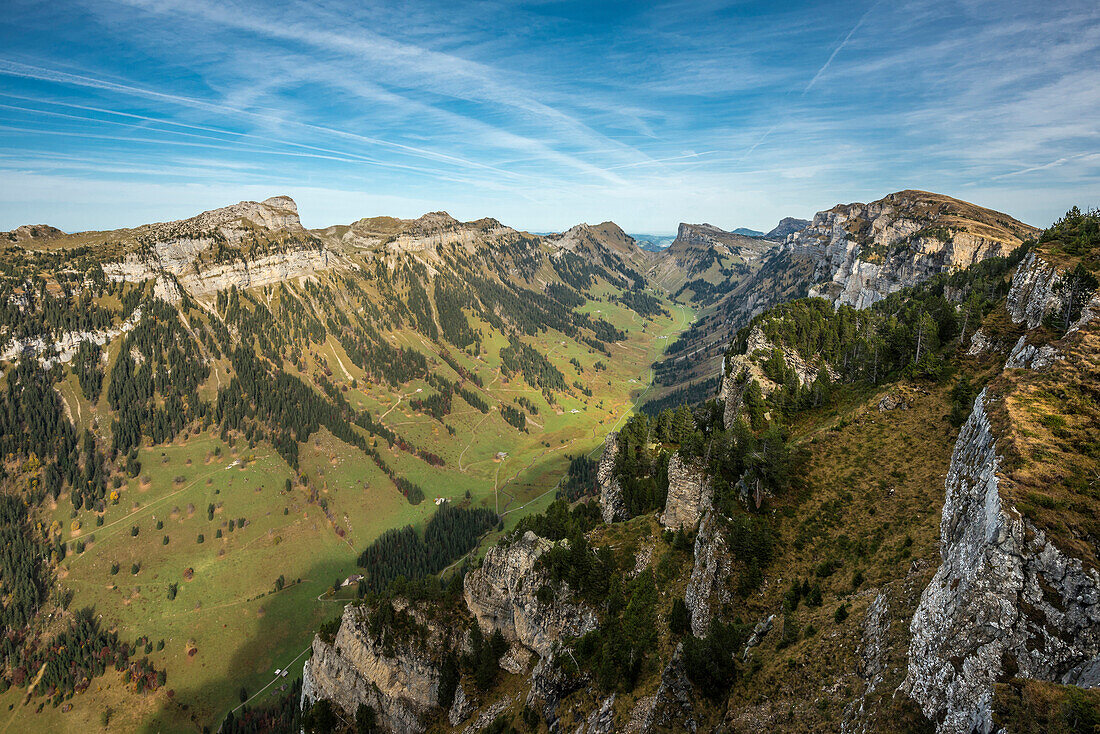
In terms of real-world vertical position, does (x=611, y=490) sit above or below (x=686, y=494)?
below

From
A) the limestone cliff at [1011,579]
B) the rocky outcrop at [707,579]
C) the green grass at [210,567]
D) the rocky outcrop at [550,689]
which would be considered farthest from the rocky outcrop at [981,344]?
the green grass at [210,567]

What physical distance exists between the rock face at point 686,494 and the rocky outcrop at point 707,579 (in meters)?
10.2

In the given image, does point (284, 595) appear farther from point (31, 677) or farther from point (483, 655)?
point (483, 655)

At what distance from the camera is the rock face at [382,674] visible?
7462 centimetres

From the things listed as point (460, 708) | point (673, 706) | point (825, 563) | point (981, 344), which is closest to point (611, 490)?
point (460, 708)

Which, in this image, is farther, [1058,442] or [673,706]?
[673,706]

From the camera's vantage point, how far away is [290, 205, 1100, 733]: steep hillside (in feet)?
67.6

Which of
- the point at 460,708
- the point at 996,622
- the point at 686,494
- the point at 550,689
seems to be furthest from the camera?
the point at 460,708

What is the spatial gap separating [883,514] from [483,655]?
56909mm

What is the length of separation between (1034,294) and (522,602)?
74.2 m

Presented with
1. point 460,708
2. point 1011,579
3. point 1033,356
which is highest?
point 1033,356

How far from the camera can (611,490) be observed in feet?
295

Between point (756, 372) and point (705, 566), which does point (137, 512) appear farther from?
point (756, 372)

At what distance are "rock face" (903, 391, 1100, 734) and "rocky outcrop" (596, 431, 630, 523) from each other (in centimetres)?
6142
